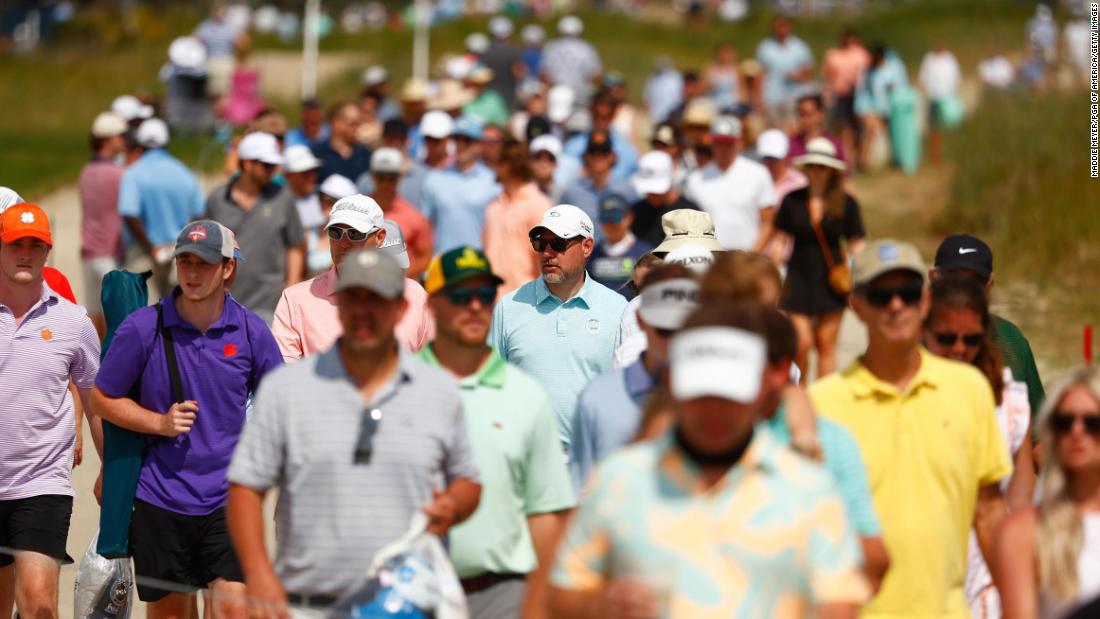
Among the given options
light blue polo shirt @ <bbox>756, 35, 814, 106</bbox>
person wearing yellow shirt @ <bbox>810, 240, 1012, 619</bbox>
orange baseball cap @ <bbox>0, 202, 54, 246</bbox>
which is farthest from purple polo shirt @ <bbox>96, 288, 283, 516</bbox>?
light blue polo shirt @ <bbox>756, 35, 814, 106</bbox>

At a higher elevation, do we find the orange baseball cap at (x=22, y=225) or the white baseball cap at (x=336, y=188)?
the white baseball cap at (x=336, y=188)

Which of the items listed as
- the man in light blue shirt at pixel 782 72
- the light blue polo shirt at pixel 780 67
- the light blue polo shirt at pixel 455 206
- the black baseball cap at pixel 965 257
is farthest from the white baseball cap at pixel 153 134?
the light blue polo shirt at pixel 780 67

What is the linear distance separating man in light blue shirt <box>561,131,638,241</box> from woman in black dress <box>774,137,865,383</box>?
4.41 ft

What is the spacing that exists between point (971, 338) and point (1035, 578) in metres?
1.48

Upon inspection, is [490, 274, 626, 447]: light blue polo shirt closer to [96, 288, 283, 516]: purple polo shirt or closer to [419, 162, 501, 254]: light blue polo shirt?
[96, 288, 283, 516]: purple polo shirt

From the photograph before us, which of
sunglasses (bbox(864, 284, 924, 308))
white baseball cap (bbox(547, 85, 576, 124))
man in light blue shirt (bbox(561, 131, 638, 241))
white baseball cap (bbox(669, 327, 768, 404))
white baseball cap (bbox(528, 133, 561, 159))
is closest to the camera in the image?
white baseball cap (bbox(669, 327, 768, 404))

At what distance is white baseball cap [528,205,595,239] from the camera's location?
8875 millimetres

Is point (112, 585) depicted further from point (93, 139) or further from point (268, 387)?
point (93, 139)

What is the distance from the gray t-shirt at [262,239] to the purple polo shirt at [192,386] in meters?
4.47

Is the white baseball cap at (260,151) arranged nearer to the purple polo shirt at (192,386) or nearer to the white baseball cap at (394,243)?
the white baseball cap at (394,243)

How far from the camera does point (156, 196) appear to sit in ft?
47.1

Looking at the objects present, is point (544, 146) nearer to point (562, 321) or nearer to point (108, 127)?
point (108, 127)

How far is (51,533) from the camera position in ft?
26.6

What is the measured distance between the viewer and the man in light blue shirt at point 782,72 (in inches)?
1118
